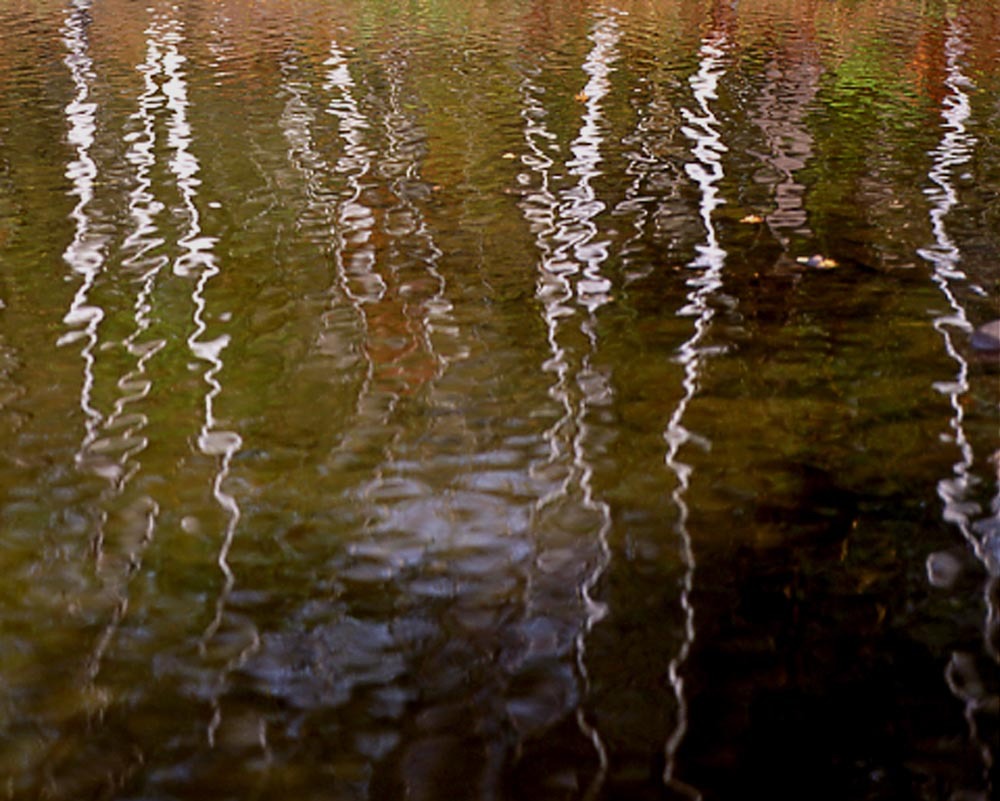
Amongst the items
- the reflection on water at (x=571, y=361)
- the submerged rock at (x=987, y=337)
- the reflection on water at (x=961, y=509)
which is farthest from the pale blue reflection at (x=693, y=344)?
the submerged rock at (x=987, y=337)

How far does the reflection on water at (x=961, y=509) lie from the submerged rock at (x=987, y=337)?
0.15 feet

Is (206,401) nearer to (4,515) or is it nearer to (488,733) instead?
(4,515)

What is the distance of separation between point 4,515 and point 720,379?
2.13 meters

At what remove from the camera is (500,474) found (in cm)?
325

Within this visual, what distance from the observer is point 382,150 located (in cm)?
758

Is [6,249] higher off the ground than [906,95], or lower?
higher

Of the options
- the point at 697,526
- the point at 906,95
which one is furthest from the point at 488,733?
the point at 906,95

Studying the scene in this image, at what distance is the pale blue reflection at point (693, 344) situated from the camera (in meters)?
2.35

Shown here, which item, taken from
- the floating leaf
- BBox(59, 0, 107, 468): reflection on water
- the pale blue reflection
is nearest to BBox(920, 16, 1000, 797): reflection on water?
the floating leaf

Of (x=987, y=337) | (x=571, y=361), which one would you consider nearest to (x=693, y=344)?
(x=571, y=361)

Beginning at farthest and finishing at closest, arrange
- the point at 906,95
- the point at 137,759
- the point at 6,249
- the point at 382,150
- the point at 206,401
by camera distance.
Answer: the point at 906,95, the point at 382,150, the point at 6,249, the point at 206,401, the point at 137,759

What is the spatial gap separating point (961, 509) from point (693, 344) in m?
1.34

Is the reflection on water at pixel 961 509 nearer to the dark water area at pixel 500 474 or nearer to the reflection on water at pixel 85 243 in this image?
the dark water area at pixel 500 474

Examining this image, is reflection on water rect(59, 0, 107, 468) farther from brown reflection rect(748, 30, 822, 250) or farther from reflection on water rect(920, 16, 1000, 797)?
brown reflection rect(748, 30, 822, 250)
